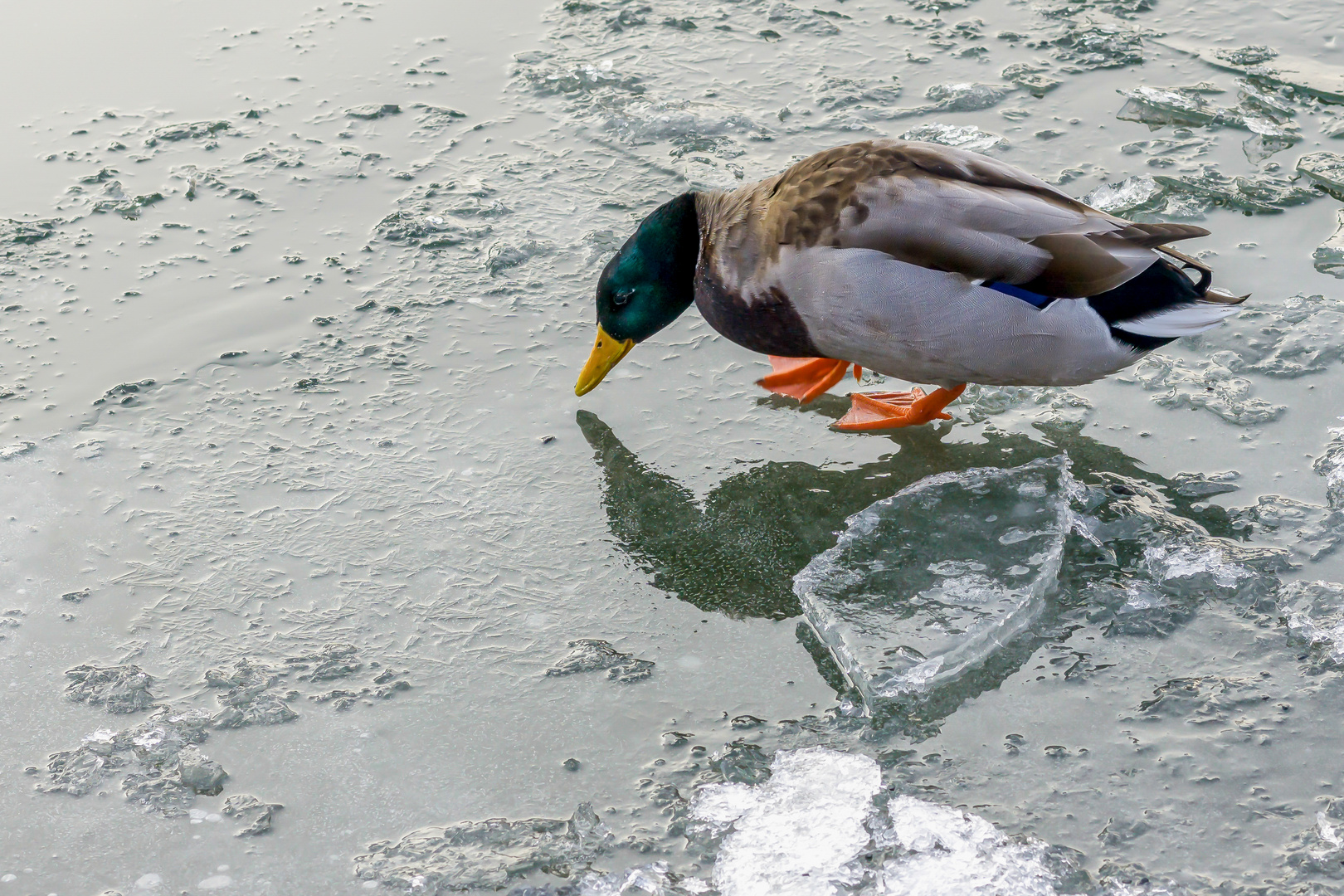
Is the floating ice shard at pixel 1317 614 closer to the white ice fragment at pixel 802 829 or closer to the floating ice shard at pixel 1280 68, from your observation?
the white ice fragment at pixel 802 829

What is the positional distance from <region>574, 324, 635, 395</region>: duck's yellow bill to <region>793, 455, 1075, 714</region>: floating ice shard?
0.90 m

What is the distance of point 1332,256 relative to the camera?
3818 millimetres

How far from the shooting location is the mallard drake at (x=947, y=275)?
297cm

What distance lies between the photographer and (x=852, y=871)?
225 cm

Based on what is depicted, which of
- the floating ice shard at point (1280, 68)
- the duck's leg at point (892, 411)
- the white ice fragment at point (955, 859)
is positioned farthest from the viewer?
the floating ice shard at point (1280, 68)

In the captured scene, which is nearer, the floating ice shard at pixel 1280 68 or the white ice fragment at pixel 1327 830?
the white ice fragment at pixel 1327 830

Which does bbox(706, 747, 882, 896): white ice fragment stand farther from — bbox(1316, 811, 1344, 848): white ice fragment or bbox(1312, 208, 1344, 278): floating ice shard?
bbox(1312, 208, 1344, 278): floating ice shard

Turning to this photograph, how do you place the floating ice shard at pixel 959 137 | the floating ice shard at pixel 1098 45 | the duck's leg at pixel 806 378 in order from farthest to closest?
the floating ice shard at pixel 1098 45 → the floating ice shard at pixel 959 137 → the duck's leg at pixel 806 378

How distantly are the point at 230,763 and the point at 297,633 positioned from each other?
1.27 feet

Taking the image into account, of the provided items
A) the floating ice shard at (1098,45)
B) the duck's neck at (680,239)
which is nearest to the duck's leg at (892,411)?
the duck's neck at (680,239)

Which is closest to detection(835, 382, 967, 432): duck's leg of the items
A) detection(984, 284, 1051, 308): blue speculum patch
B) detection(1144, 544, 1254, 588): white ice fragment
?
detection(984, 284, 1051, 308): blue speculum patch

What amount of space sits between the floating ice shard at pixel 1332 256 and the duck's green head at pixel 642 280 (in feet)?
6.50

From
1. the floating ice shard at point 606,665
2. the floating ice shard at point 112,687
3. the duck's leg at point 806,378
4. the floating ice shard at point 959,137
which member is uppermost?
the floating ice shard at point 959,137

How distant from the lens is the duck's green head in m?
3.46
